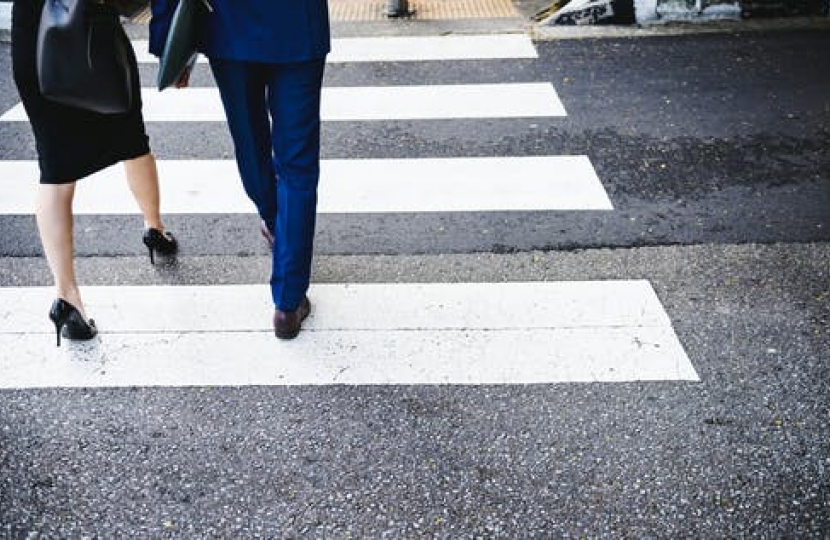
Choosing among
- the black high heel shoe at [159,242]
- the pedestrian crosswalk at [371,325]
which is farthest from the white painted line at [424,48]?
the black high heel shoe at [159,242]

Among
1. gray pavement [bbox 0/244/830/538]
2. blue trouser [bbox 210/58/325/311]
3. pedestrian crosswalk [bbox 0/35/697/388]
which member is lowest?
pedestrian crosswalk [bbox 0/35/697/388]

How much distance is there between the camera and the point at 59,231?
11.0 feet

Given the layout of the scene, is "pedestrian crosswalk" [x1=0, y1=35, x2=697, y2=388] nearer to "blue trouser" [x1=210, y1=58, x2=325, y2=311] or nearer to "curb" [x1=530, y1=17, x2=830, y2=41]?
"blue trouser" [x1=210, y1=58, x2=325, y2=311]

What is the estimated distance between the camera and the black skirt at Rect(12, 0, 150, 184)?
9.79 ft

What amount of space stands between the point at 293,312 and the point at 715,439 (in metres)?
1.65

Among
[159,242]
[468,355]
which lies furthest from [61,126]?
[468,355]

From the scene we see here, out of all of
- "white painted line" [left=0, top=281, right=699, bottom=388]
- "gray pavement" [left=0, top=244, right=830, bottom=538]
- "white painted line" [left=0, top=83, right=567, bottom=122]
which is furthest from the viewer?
"white painted line" [left=0, top=83, right=567, bottom=122]

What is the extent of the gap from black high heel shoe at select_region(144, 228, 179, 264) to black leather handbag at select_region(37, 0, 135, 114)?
952 mm

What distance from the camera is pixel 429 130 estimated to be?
5.45 m

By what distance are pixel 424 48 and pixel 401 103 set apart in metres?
1.23

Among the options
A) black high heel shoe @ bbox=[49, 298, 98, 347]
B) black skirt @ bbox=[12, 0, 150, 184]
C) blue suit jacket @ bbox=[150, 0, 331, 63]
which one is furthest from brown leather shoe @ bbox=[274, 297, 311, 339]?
blue suit jacket @ bbox=[150, 0, 331, 63]

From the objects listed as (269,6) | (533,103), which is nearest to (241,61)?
(269,6)

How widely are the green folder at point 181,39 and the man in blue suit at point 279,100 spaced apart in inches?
2.6

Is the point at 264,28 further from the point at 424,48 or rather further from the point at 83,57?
the point at 424,48
